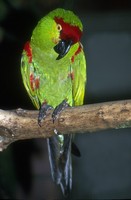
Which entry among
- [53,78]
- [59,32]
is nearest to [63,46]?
[59,32]

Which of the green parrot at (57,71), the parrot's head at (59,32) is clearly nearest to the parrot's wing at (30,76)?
the green parrot at (57,71)

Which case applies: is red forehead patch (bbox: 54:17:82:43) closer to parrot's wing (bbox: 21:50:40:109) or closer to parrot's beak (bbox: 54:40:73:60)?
parrot's beak (bbox: 54:40:73:60)

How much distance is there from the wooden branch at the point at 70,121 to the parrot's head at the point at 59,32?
393mm

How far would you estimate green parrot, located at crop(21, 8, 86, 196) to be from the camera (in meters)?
1.94

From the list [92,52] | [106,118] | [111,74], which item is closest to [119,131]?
[111,74]

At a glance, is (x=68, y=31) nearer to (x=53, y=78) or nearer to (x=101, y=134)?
(x=53, y=78)

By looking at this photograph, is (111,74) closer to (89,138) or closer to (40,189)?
(89,138)

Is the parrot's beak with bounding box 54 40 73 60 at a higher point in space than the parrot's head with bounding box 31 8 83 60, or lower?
lower

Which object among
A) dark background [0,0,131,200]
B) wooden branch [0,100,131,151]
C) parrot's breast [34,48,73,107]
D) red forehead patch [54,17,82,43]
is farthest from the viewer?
dark background [0,0,131,200]

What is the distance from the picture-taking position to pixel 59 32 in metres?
1.93

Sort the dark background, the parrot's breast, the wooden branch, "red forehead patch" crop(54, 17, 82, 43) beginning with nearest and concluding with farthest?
1. the wooden branch
2. "red forehead patch" crop(54, 17, 82, 43)
3. the parrot's breast
4. the dark background

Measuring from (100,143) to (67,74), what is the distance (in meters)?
1.64

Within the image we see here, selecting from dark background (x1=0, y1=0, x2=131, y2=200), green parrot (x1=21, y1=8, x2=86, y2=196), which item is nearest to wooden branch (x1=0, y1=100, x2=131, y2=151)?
green parrot (x1=21, y1=8, x2=86, y2=196)

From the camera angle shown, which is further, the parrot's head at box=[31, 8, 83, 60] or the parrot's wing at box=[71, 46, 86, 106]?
the parrot's wing at box=[71, 46, 86, 106]
